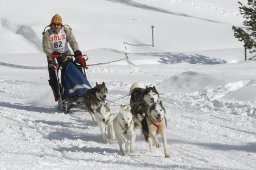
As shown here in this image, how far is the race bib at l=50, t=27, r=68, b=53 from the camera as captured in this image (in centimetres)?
1009

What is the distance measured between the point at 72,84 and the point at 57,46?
84 cm

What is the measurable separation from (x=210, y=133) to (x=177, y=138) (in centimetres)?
73

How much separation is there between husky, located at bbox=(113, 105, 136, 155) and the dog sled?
2638mm

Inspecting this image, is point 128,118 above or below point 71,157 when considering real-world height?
above

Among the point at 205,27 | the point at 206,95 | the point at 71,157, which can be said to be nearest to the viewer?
the point at 71,157

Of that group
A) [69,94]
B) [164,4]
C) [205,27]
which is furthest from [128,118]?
[164,4]

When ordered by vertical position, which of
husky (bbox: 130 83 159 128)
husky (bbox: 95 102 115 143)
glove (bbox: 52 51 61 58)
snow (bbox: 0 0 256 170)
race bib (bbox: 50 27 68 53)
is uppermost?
race bib (bbox: 50 27 68 53)

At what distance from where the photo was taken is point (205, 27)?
3678cm

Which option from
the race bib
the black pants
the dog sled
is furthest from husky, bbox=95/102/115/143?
the race bib

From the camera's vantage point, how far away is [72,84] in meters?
9.81

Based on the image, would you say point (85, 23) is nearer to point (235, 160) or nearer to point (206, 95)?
point (206, 95)

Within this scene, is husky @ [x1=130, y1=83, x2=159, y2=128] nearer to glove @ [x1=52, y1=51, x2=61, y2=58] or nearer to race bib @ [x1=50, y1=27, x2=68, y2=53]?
glove @ [x1=52, y1=51, x2=61, y2=58]

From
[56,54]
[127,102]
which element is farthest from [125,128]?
[127,102]

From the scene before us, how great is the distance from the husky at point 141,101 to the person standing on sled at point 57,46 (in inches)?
67.6
